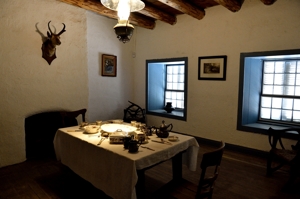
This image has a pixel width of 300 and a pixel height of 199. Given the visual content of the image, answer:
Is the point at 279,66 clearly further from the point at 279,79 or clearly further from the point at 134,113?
the point at 134,113

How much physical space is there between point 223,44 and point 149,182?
2.86 metres

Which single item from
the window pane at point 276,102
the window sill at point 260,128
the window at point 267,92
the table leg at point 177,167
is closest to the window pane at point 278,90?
the window at point 267,92

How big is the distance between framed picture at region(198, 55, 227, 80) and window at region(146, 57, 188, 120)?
955mm

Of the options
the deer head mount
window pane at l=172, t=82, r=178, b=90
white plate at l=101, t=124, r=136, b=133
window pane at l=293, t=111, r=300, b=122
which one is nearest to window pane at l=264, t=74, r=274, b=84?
window pane at l=293, t=111, r=300, b=122

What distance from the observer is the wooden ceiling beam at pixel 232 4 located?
11.3 feet

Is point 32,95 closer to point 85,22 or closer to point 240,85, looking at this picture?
point 85,22

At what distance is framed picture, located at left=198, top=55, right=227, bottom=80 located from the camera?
401 centimetres

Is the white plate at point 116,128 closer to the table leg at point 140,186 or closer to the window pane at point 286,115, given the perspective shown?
the table leg at point 140,186

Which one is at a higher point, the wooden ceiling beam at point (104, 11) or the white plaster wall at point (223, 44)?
the wooden ceiling beam at point (104, 11)

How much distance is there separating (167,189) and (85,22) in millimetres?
3700

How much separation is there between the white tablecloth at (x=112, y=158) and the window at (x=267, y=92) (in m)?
2.10

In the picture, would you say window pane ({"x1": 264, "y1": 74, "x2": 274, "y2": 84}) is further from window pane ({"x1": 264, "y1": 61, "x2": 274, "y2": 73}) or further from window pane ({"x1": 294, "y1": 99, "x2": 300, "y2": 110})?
window pane ({"x1": 294, "y1": 99, "x2": 300, "y2": 110})

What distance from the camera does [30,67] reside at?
3465 millimetres

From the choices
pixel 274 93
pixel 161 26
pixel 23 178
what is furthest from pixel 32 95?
pixel 274 93
